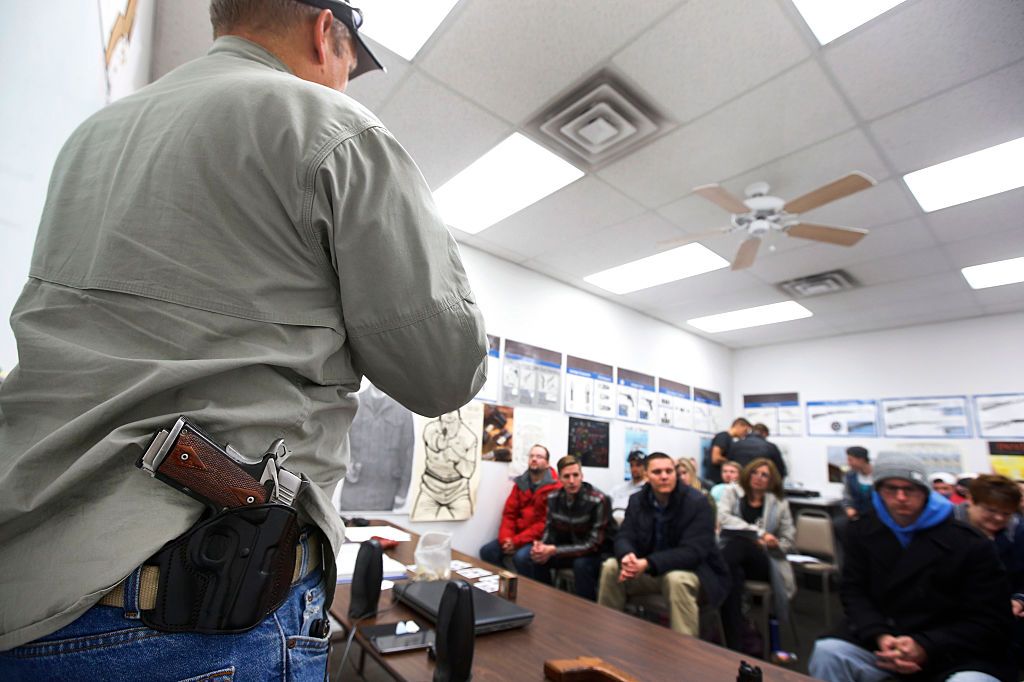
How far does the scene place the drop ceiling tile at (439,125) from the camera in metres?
2.70

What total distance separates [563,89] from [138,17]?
1809 millimetres

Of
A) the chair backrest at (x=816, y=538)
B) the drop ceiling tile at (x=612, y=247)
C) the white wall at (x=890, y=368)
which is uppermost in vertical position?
the drop ceiling tile at (x=612, y=247)

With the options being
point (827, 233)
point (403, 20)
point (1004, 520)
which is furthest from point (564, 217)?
point (1004, 520)

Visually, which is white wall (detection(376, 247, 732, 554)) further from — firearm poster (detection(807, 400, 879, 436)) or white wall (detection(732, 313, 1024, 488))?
firearm poster (detection(807, 400, 879, 436))

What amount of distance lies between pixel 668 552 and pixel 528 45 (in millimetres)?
2753

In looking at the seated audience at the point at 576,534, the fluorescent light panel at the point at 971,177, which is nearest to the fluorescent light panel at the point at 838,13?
the fluorescent light panel at the point at 971,177

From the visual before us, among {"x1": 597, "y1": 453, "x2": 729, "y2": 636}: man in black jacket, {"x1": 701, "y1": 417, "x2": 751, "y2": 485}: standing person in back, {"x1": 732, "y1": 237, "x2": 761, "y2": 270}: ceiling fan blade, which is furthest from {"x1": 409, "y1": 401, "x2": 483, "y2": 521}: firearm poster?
{"x1": 701, "y1": 417, "x2": 751, "y2": 485}: standing person in back

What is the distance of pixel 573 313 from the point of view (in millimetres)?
5496

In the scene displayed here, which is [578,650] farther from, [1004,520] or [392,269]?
[1004,520]

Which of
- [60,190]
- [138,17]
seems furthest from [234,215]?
[138,17]

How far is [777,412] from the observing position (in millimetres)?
6977

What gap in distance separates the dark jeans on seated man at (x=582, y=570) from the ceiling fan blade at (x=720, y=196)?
2.53 metres

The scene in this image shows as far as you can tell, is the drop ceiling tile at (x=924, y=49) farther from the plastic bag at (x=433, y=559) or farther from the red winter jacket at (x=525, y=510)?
the red winter jacket at (x=525, y=510)

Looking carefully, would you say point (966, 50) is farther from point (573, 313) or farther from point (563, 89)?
point (573, 313)
